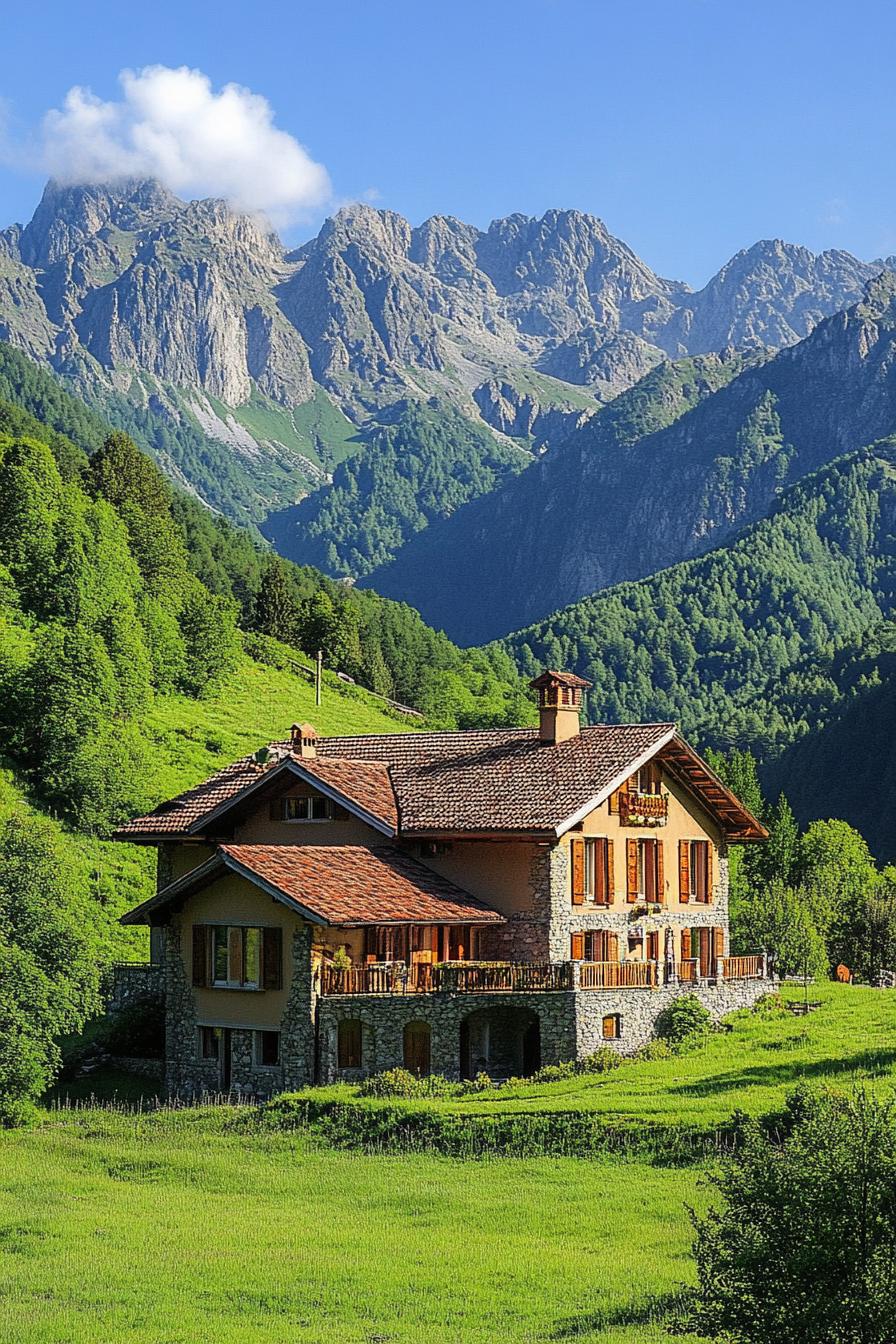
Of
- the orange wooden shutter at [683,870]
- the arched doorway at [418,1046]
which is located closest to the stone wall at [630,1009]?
the arched doorway at [418,1046]

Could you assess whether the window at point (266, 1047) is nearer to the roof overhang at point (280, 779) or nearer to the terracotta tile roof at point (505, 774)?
the roof overhang at point (280, 779)

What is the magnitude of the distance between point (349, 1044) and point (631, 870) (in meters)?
12.7

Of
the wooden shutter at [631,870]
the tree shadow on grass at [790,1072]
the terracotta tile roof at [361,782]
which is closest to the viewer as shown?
the tree shadow on grass at [790,1072]

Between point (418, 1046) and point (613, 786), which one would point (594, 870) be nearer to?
point (613, 786)

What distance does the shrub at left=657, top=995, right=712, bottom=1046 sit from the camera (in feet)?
165

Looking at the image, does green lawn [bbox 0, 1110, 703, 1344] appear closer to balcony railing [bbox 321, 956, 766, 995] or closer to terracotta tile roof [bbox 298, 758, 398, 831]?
balcony railing [bbox 321, 956, 766, 995]

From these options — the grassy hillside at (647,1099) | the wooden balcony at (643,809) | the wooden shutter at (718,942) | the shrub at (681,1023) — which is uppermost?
the wooden balcony at (643,809)

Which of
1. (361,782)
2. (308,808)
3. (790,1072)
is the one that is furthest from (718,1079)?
(308,808)

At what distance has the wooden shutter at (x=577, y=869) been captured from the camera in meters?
52.6

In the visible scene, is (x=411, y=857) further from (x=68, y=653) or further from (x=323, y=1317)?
(x=68, y=653)

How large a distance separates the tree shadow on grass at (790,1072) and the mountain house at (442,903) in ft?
21.2

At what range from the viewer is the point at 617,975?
49.3 meters

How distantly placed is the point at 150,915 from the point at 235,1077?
5.80 metres

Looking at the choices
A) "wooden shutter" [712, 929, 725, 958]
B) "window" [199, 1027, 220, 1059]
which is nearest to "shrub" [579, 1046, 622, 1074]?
"window" [199, 1027, 220, 1059]
